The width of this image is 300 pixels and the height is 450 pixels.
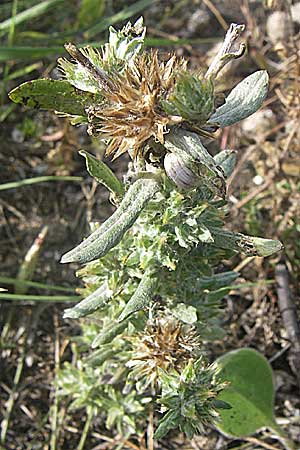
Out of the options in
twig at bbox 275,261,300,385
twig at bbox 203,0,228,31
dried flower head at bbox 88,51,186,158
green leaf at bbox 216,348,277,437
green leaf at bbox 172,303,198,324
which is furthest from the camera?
twig at bbox 203,0,228,31

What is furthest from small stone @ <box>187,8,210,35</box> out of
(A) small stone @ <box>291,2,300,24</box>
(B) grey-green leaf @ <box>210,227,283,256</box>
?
(B) grey-green leaf @ <box>210,227,283,256</box>

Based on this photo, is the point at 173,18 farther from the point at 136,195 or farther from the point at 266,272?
the point at 136,195

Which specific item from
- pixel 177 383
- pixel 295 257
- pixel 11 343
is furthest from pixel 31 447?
pixel 295 257

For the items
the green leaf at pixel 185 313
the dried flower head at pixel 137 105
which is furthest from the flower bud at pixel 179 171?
the green leaf at pixel 185 313

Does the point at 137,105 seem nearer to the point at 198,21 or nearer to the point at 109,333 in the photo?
the point at 109,333

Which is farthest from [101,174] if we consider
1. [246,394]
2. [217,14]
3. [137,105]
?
[217,14]

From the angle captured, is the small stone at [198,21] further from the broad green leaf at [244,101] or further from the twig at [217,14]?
the broad green leaf at [244,101]

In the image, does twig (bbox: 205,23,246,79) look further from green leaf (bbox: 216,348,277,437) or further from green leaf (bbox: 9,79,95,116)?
green leaf (bbox: 216,348,277,437)
